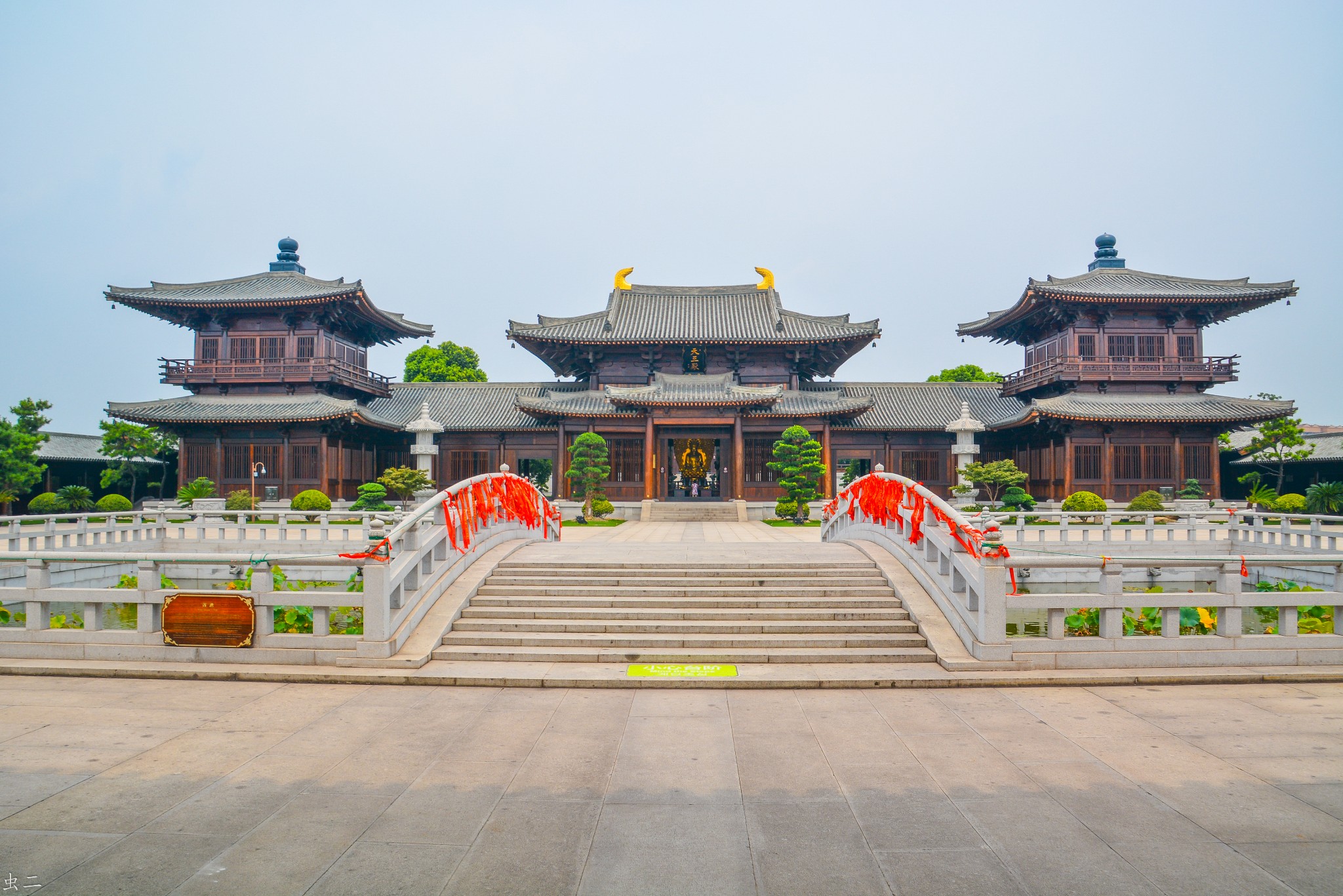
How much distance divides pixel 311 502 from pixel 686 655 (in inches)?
862

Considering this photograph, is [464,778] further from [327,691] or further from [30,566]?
[30,566]

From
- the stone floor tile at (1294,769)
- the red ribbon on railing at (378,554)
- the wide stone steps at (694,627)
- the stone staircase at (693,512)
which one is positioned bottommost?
the stone floor tile at (1294,769)

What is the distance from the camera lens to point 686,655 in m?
8.52

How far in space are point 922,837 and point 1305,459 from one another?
37.6 metres

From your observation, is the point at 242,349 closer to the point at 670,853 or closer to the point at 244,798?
the point at 244,798

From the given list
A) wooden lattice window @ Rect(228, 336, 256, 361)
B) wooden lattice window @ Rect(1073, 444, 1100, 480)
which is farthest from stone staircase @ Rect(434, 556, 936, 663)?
wooden lattice window @ Rect(228, 336, 256, 361)

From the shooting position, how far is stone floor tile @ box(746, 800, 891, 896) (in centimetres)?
388

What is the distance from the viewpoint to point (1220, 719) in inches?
256

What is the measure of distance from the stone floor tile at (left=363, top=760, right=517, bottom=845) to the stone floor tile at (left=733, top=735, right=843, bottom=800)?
1.81 meters

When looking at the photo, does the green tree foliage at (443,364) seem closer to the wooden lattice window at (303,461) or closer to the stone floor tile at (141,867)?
the wooden lattice window at (303,461)

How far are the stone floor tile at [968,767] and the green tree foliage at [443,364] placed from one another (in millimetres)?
51550

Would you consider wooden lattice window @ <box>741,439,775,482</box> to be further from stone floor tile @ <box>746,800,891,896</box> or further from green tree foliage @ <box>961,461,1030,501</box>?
stone floor tile @ <box>746,800,891,896</box>

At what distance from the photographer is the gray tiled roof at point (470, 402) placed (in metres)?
33.4

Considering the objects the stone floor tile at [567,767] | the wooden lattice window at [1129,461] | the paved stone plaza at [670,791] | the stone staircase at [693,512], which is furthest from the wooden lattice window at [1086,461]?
the stone floor tile at [567,767]
